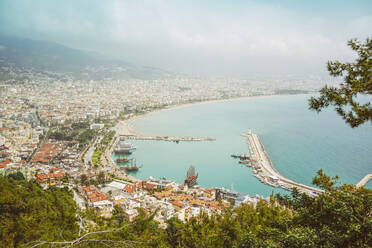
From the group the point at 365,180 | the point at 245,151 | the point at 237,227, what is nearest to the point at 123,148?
the point at 245,151

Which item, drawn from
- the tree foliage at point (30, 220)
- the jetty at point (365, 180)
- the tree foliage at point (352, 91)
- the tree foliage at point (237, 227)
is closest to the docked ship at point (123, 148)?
the tree foliage at point (237, 227)

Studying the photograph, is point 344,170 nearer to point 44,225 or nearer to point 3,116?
point 44,225

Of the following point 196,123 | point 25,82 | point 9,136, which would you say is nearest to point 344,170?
point 196,123

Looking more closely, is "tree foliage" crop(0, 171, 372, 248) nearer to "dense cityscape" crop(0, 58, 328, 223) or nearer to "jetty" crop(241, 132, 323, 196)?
"dense cityscape" crop(0, 58, 328, 223)

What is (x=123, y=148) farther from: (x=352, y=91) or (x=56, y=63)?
(x=56, y=63)

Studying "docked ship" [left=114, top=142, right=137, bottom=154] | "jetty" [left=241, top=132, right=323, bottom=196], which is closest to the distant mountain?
"docked ship" [left=114, top=142, right=137, bottom=154]
